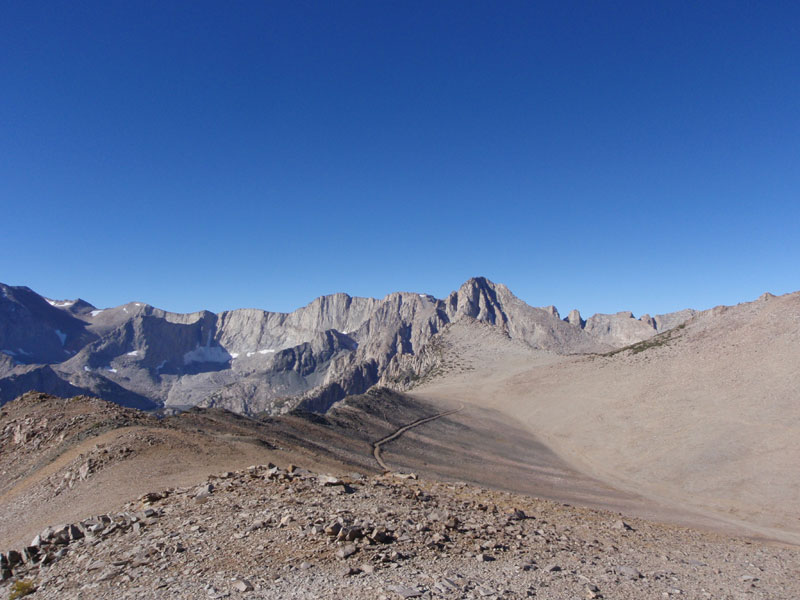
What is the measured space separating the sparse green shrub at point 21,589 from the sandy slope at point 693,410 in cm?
3940

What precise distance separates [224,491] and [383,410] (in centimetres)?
4685

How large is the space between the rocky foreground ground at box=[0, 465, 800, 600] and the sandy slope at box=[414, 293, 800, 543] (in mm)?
26117

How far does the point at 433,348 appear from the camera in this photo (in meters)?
158

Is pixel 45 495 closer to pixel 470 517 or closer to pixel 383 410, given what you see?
pixel 470 517

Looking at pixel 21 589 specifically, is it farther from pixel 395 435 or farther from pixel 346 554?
pixel 395 435

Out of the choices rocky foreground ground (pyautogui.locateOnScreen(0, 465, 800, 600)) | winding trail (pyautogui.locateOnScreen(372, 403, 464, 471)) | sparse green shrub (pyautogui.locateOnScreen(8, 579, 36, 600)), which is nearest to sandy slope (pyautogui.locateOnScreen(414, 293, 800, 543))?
winding trail (pyautogui.locateOnScreen(372, 403, 464, 471))

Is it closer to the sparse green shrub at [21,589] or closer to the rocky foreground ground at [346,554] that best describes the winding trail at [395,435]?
Result: the rocky foreground ground at [346,554]

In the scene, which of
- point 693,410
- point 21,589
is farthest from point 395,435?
point 21,589

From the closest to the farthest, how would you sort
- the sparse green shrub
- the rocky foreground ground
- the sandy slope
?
the rocky foreground ground < the sparse green shrub < the sandy slope

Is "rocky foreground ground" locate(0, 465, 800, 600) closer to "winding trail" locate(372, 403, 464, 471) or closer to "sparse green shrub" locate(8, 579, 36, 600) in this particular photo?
"sparse green shrub" locate(8, 579, 36, 600)

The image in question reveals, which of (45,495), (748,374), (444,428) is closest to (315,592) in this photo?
(45,495)

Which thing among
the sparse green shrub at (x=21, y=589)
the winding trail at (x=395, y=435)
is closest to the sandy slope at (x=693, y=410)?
the winding trail at (x=395, y=435)

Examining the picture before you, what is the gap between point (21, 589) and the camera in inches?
406

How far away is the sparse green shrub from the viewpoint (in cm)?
1020
